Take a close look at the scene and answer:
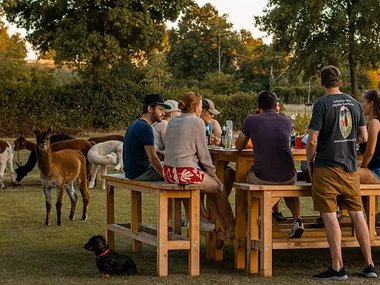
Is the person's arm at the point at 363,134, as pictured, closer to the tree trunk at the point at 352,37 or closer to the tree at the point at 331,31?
the tree at the point at 331,31

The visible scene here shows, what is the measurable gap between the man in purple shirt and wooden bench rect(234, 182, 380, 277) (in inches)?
5.7

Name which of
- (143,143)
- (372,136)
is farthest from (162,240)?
(372,136)

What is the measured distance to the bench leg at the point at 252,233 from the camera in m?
9.15

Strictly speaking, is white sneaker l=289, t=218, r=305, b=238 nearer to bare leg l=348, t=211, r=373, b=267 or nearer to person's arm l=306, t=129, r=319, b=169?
bare leg l=348, t=211, r=373, b=267

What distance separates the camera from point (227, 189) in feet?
33.9

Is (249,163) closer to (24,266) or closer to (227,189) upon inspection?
(227,189)

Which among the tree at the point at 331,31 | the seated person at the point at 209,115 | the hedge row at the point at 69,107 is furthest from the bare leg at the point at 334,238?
the tree at the point at 331,31

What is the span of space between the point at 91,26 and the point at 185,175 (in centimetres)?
3627

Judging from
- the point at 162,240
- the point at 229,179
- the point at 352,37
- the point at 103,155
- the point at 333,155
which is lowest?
the point at 162,240

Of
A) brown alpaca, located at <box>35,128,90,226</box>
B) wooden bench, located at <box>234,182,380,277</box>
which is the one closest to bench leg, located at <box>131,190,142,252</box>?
wooden bench, located at <box>234,182,380,277</box>

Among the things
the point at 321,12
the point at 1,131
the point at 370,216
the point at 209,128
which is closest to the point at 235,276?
the point at 370,216

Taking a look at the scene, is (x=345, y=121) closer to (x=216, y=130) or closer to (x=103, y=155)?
(x=216, y=130)

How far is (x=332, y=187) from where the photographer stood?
8.74 meters

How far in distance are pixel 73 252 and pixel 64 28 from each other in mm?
34180
